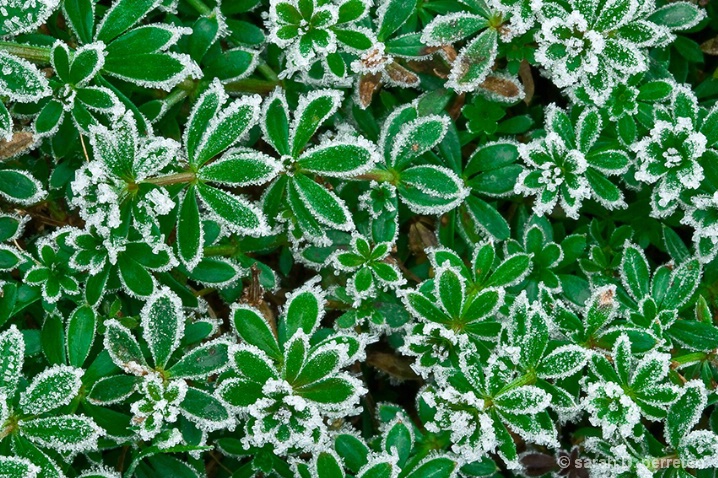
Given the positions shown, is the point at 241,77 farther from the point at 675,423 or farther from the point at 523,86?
the point at 675,423

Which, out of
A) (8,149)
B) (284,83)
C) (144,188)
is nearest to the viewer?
(144,188)

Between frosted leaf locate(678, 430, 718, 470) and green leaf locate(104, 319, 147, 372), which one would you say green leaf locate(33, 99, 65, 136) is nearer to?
green leaf locate(104, 319, 147, 372)

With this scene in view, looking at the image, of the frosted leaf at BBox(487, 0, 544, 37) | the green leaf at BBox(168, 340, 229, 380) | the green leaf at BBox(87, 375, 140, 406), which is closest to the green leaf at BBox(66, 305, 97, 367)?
the green leaf at BBox(87, 375, 140, 406)

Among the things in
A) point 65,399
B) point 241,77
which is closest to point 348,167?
point 241,77

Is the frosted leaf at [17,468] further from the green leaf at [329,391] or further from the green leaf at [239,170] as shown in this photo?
the green leaf at [239,170]

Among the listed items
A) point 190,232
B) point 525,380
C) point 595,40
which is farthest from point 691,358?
point 190,232
